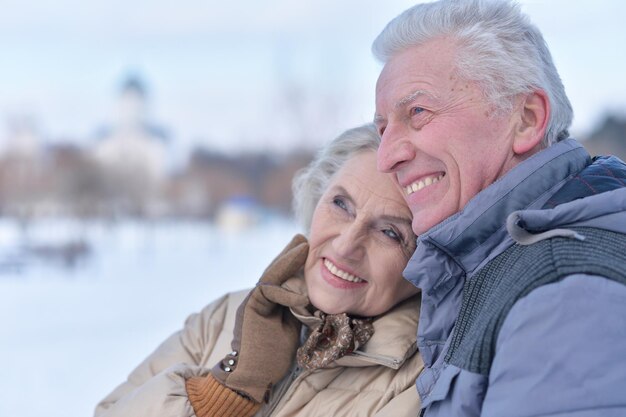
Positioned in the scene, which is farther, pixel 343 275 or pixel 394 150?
pixel 343 275

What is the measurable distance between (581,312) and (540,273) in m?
0.11

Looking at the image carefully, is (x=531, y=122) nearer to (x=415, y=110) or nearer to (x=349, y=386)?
(x=415, y=110)

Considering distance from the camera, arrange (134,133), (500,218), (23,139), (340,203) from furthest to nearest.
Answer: (134,133)
(23,139)
(340,203)
(500,218)

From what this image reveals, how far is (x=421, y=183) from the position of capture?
1.72 m

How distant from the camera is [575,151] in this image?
1540mm

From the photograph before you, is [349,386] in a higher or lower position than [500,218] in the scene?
lower

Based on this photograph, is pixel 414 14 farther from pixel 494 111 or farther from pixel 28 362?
pixel 28 362

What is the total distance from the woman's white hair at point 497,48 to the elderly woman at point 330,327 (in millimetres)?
491

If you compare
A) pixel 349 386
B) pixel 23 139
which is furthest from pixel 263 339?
pixel 23 139

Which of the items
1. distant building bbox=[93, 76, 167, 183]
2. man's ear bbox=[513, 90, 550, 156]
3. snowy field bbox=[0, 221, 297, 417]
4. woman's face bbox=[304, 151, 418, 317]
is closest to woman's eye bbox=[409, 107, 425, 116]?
man's ear bbox=[513, 90, 550, 156]

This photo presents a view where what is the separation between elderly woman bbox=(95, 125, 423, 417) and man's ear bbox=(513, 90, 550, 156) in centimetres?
48

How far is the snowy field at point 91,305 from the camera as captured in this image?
A: 5.82 m

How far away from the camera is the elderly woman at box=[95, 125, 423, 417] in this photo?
1910mm

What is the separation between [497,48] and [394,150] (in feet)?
1.11
